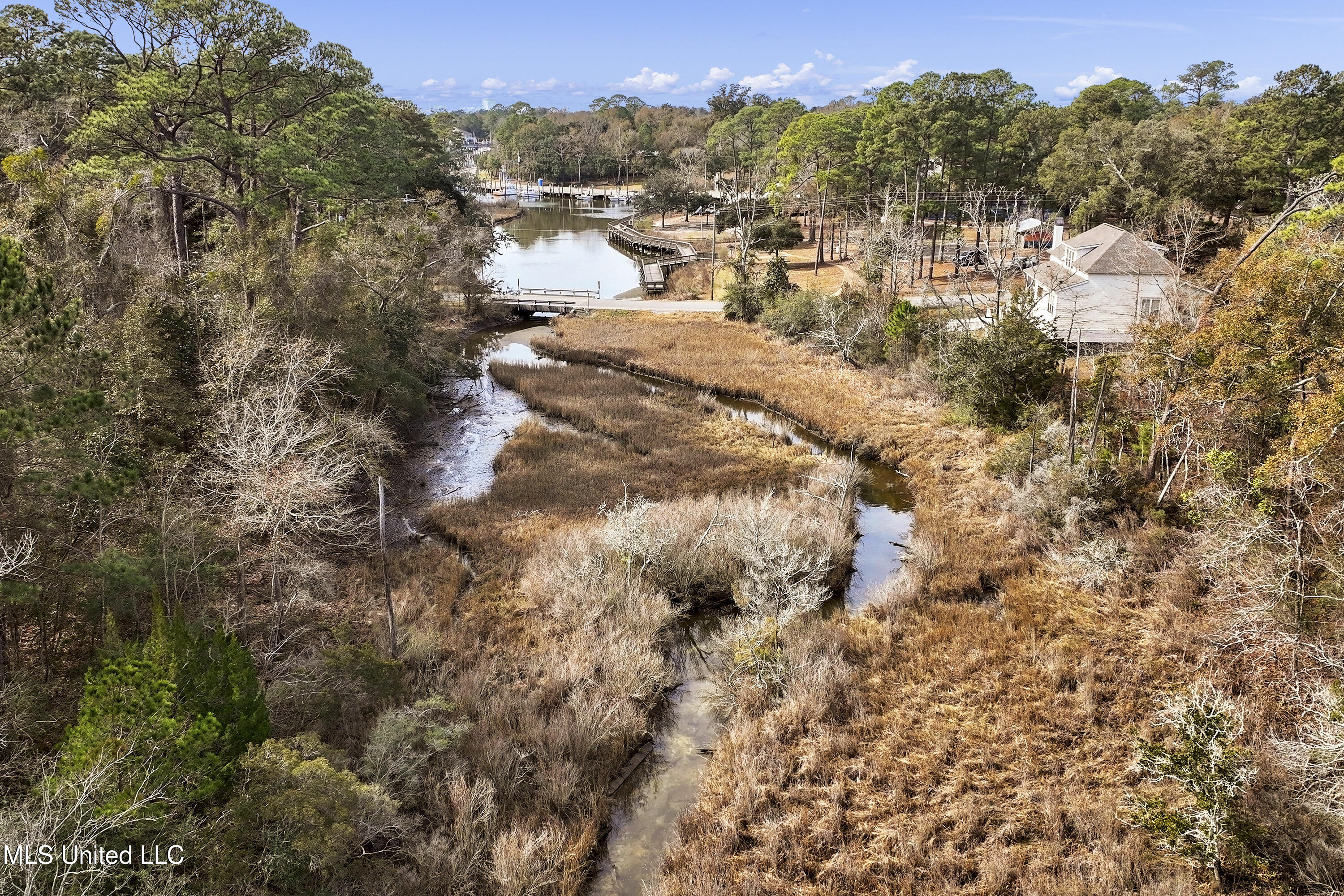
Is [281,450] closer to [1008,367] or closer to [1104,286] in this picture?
[1008,367]


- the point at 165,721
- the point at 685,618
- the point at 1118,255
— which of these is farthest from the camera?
the point at 1118,255

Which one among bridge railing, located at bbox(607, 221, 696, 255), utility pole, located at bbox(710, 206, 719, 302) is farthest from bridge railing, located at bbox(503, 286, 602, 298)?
bridge railing, located at bbox(607, 221, 696, 255)

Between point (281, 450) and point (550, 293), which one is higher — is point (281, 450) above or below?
below

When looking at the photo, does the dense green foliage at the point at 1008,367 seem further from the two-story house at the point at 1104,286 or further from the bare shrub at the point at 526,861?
the bare shrub at the point at 526,861

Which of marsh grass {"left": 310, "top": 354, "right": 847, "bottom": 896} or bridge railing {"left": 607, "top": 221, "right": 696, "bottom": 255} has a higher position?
bridge railing {"left": 607, "top": 221, "right": 696, "bottom": 255}

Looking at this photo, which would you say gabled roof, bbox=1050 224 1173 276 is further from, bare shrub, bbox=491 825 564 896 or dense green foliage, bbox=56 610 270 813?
dense green foliage, bbox=56 610 270 813

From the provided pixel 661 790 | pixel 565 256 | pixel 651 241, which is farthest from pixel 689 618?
pixel 565 256
